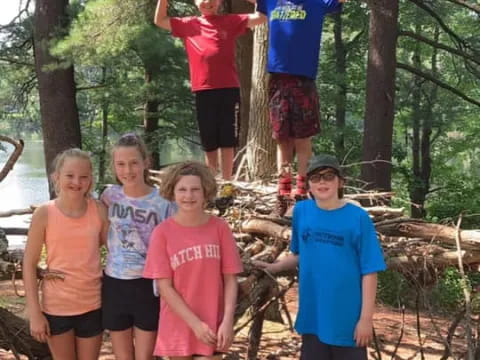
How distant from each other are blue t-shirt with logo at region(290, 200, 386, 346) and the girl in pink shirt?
1.14 ft

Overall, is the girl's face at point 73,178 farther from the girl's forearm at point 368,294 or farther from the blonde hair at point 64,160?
the girl's forearm at point 368,294

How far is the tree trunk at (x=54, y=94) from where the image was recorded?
31.7 ft

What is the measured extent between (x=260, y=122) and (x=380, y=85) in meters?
4.14

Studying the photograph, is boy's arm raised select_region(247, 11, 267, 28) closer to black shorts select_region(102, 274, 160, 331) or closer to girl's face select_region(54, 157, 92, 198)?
girl's face select_region(54, 157, 92, 198)

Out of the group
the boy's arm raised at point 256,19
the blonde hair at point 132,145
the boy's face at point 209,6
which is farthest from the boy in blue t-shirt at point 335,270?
the boy's face at point 209,6

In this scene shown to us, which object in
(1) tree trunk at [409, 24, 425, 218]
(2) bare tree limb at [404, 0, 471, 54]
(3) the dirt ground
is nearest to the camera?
(3) the dirt ground

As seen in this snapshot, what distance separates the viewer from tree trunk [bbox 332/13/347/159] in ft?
46.6

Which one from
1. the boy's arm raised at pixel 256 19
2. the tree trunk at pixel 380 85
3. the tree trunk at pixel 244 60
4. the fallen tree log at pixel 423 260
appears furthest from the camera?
the tree trunk at pixel 380 85

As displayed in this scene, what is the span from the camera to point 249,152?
5.79 m

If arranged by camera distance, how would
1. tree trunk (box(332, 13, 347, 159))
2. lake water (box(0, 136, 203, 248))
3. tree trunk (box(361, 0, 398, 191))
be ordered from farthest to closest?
lake water (box(0, 136, 203, 248)), tree trunk (box(332, 13, 347, 159)), tree trunk (box(361, 0, 398, 191))

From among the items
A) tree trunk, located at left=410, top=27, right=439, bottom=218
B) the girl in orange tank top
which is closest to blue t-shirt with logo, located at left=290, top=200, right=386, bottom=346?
the girl in orange tank top

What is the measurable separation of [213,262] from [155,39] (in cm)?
831

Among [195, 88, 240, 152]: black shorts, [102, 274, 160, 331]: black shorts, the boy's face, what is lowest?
[102, 274, 160, 331]: black shorts

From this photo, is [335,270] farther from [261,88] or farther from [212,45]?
[261,88]
